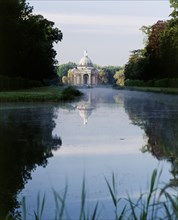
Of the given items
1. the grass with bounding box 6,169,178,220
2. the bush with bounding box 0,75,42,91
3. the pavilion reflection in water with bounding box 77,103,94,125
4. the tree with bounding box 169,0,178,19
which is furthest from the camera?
the tree with bounding box 169,0,178,19

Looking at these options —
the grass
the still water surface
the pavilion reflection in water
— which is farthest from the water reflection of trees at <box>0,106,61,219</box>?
the pavilion reflection in water

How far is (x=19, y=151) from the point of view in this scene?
471 inches

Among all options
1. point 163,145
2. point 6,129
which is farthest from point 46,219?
point 6,129

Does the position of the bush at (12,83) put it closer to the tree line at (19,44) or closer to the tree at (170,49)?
the tree line at (19,44)

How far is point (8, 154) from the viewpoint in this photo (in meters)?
11.5

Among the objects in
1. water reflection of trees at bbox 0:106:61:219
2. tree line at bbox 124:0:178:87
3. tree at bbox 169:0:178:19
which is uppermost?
tree at bbox 169:0:178:19

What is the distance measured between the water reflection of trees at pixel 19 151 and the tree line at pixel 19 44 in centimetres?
3334

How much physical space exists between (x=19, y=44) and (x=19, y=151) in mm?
46699

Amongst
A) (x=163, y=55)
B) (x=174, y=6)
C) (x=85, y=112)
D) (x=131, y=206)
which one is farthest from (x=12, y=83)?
(x=131, y=206)

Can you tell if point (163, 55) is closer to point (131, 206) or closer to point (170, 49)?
point (170, 49)

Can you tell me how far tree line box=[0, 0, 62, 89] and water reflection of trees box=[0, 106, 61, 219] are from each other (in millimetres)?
33340

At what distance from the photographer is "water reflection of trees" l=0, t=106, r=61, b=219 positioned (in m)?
7.89

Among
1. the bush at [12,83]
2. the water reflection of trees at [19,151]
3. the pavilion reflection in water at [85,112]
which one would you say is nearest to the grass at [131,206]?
the water reflection of trees at [19,151]

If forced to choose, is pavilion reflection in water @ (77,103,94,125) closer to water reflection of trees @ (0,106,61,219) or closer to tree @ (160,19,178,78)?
water reflection of trees @ (0,106,61,219)
